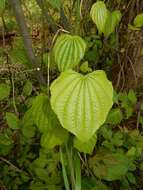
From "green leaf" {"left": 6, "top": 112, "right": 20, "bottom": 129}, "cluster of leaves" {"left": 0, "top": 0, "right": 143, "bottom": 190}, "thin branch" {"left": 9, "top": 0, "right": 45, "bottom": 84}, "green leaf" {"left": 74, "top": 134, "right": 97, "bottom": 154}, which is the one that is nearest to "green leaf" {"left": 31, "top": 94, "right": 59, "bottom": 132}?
"cluster of leaves" {"left": 0, "top": 0, "right": 143, "bottom": 190}

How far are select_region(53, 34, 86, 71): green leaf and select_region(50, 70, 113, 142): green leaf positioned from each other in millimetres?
154

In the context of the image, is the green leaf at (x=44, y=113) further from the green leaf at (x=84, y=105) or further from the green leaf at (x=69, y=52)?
the green leaf at (x=84, y=105)

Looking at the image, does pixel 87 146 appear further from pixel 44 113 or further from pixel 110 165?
pixel 110 165

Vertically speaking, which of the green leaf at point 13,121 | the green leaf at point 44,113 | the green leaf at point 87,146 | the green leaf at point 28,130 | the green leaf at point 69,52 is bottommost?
the green leaf at point 28,130

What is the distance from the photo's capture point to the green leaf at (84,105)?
698 mm

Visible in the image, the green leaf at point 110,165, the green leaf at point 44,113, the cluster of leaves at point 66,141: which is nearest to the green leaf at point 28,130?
the cluster of leaves at point 66,141

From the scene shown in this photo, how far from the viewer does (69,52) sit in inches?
34.1

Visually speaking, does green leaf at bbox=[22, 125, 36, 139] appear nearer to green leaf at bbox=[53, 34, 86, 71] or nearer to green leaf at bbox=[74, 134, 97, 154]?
green leaf at bbox=[74, 134, 97, 154]

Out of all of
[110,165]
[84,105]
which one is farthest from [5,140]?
[84,105]

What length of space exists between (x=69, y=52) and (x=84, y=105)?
0.66ft

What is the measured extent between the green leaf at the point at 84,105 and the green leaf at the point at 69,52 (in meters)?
0.15

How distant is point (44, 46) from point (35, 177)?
0.42 meters

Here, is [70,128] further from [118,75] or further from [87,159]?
[118,75]

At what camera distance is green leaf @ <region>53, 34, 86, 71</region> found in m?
0.87
